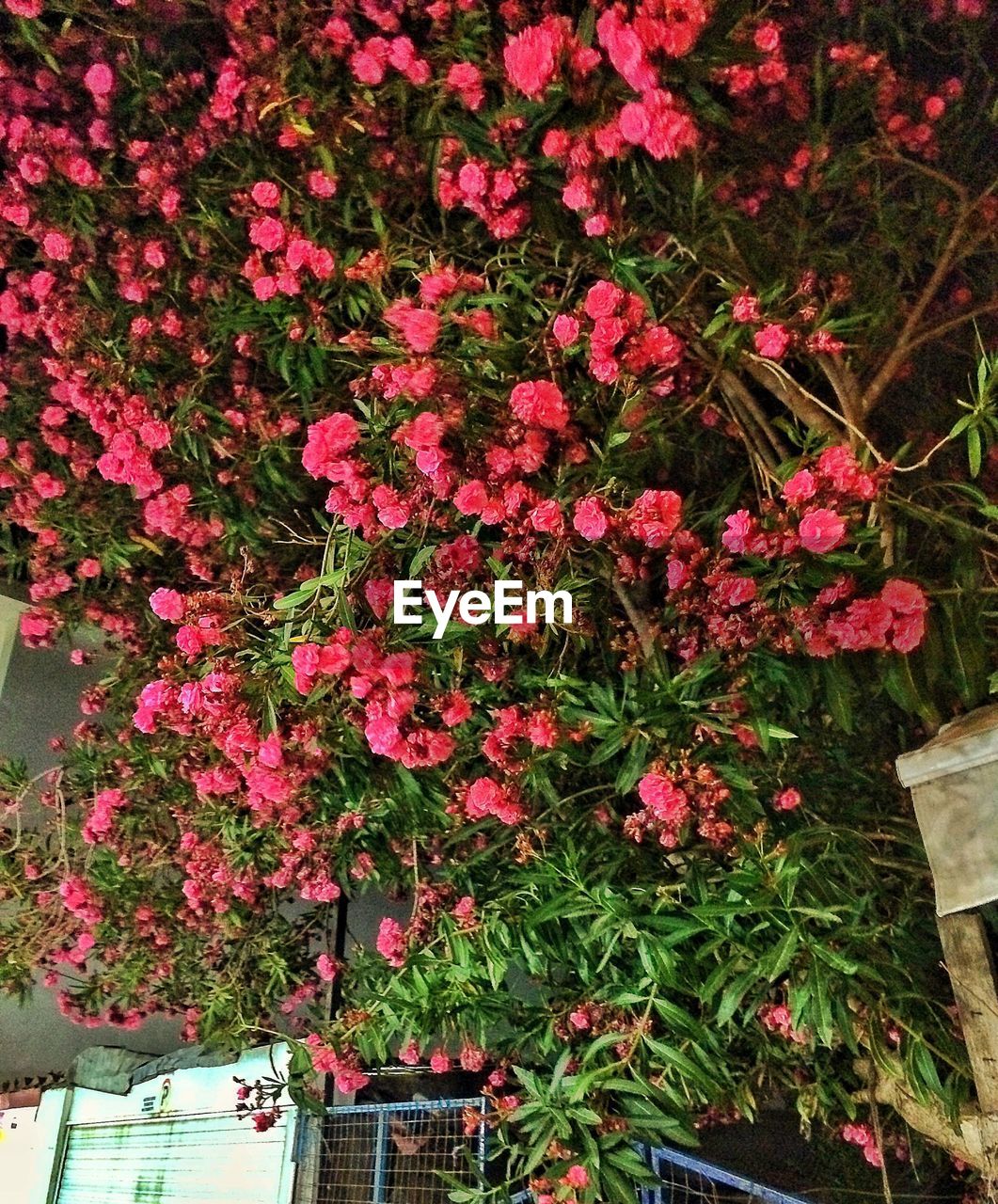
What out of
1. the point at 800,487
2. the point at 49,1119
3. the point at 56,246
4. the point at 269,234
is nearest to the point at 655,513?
the point at 800,487

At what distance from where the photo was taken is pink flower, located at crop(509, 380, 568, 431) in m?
1.24

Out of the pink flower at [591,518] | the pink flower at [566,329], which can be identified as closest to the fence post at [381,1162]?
the pink flower at [591,518]

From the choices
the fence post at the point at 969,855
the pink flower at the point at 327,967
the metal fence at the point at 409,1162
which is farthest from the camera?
the pink flower at the point at 327,967

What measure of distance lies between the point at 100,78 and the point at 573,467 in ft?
4.29

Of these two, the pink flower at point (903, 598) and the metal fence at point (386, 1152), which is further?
the metal fence at point (386, 1152)

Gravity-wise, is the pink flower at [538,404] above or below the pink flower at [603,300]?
below

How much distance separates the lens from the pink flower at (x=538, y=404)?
124 cm

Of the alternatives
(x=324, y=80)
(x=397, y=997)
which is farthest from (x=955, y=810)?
(x=324, y=80)

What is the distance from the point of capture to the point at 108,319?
1.82 m

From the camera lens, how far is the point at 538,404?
4.09 feet

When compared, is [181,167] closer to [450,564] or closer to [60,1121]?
[450,564]

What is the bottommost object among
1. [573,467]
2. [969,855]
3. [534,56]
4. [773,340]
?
[969,855]

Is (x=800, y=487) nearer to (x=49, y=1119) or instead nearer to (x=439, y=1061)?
(x=439, y=1061)

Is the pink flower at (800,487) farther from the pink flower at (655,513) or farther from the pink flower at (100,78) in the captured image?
the pink flower at (100,78)
